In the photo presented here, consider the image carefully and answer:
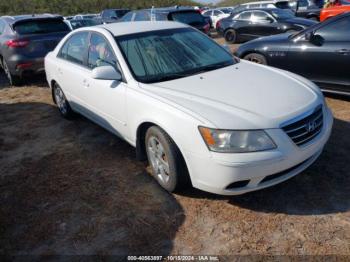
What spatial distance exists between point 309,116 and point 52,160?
3137 mm

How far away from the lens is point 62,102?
5629mm

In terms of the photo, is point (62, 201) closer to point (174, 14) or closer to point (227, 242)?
point (227, 242)

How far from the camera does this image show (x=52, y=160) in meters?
4.35

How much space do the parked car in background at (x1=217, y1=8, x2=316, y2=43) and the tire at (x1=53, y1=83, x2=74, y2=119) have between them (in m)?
7.96

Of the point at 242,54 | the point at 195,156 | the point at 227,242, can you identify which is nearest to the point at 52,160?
the point at 195,156

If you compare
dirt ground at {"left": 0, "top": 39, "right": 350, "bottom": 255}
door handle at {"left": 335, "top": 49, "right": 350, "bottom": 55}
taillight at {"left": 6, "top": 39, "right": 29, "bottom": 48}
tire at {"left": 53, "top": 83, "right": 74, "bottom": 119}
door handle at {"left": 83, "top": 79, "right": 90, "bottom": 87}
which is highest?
door handle at {"left": 335, "top": 49, "right": 350, "bottom": 55}

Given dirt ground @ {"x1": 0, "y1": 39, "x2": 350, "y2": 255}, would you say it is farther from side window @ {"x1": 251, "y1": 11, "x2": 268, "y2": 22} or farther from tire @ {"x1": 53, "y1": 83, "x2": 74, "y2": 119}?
side window @ {"x1": 251, "y1": 11, "x2": 268, "y2": 22}

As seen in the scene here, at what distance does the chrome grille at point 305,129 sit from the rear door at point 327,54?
2.45m

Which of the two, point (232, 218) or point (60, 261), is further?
point (232, 218)

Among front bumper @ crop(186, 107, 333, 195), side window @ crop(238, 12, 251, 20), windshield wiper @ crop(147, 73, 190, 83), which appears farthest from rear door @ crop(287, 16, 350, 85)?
side window @ crop(238, 12, 251, 20)

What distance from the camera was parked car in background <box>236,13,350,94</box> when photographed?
518 centimetres

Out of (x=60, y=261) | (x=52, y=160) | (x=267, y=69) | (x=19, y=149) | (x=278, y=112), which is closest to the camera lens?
(x=60, y=261)

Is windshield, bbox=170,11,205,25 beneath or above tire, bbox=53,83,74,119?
above

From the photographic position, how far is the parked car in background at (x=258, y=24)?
10984 mm
